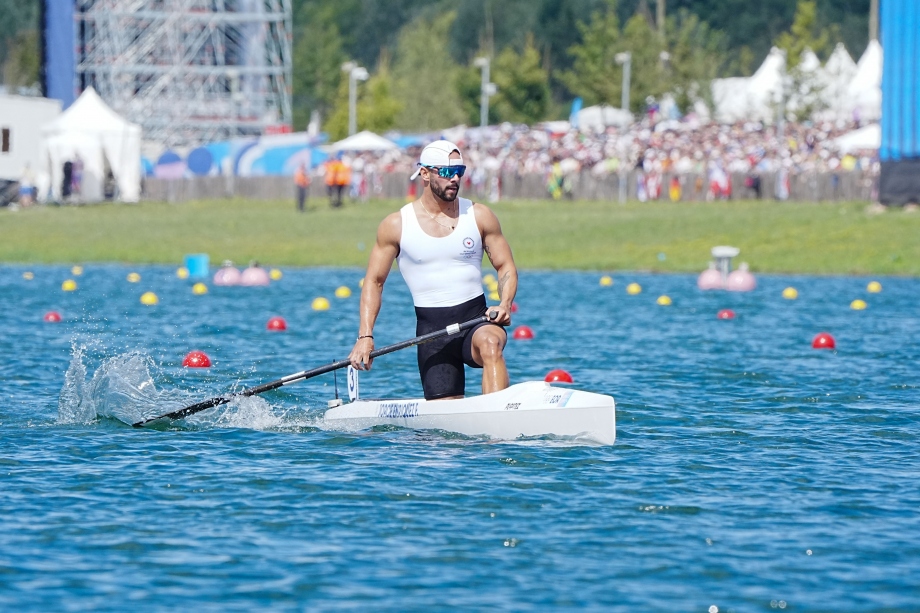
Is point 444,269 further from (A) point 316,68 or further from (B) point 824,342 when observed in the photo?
(A) point 316,68

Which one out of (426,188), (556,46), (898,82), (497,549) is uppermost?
(556,46)

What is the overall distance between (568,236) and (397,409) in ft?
87.3

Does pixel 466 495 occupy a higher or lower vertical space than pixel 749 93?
lower

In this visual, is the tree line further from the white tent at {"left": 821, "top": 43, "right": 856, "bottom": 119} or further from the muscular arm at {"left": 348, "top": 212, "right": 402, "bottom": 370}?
the muscular arm at {"left": 348, "top": 212, "right": 402, "bottom": 370}

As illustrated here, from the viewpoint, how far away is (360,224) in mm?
41812

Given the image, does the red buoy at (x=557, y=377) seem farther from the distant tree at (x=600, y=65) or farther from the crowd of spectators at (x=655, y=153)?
the distant tree at (x=600, y=65)

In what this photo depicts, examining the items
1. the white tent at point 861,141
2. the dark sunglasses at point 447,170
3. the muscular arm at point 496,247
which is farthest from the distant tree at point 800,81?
the dark sunglasses at point 447,170

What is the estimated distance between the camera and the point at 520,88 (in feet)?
257

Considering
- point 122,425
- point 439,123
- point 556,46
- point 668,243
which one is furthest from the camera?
point 556,46

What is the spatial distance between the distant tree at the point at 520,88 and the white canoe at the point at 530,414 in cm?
6733

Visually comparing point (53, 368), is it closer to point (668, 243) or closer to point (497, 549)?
point (497, 549)

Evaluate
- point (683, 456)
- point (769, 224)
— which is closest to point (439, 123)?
point (769, 224)

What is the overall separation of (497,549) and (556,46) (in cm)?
9985

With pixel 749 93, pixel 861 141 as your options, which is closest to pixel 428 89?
pixel 749 93
